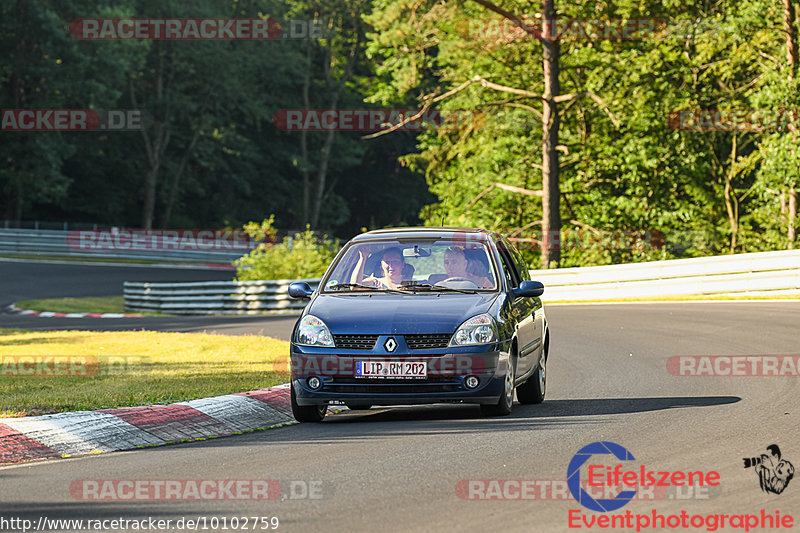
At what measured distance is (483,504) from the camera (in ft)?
21.4

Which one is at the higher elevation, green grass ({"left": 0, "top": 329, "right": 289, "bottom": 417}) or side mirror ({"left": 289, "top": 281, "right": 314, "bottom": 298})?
side mirror ({"left": 289, "top": 281, "right": 314, "bottom": 298})

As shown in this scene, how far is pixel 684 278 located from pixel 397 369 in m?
18.4

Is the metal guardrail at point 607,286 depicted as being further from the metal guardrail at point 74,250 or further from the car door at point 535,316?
the metal guardrail at point 74,250

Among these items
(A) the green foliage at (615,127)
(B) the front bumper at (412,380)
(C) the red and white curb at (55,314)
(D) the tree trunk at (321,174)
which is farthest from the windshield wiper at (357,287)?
(D) the tree trunk at (321,174)

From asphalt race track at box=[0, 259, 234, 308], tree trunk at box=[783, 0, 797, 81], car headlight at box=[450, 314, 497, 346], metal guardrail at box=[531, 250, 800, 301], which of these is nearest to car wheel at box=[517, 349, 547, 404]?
car headlight at box=[450, 314, 497, 346]

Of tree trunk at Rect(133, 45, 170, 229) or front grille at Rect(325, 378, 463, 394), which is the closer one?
front grille at Rect(325, 378, 463, 394)

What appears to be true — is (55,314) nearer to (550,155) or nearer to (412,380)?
(550,155)

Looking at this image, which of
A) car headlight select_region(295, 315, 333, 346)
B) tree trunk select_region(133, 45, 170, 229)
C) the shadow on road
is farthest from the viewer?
tree trunk select_region(133, 45, 170, 229)

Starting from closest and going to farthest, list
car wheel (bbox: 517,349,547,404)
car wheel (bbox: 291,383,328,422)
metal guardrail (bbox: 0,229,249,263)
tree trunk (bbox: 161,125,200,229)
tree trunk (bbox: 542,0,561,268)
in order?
car wheel (bbox: 291,383,328,422), car wheel (bbox: 517,349,547,404), tree trunk (bbox: 542,0,561,268), metal guardrail (bbox: 0,229,249,263), tree trunk (bbox: 161,125,200,229)

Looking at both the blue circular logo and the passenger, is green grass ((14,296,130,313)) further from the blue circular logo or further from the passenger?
the blue circular logo

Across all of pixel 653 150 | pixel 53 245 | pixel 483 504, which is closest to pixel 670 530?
pixel 483 504

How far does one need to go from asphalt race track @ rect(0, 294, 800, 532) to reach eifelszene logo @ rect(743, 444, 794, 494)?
6 centimetres

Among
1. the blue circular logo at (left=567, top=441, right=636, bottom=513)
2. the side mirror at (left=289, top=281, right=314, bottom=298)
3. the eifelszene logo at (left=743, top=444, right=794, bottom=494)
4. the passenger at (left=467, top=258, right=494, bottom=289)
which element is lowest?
the blue circular logo at (left=567, top=441, right=636, bottom=513)

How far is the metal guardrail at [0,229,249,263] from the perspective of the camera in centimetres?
5484
